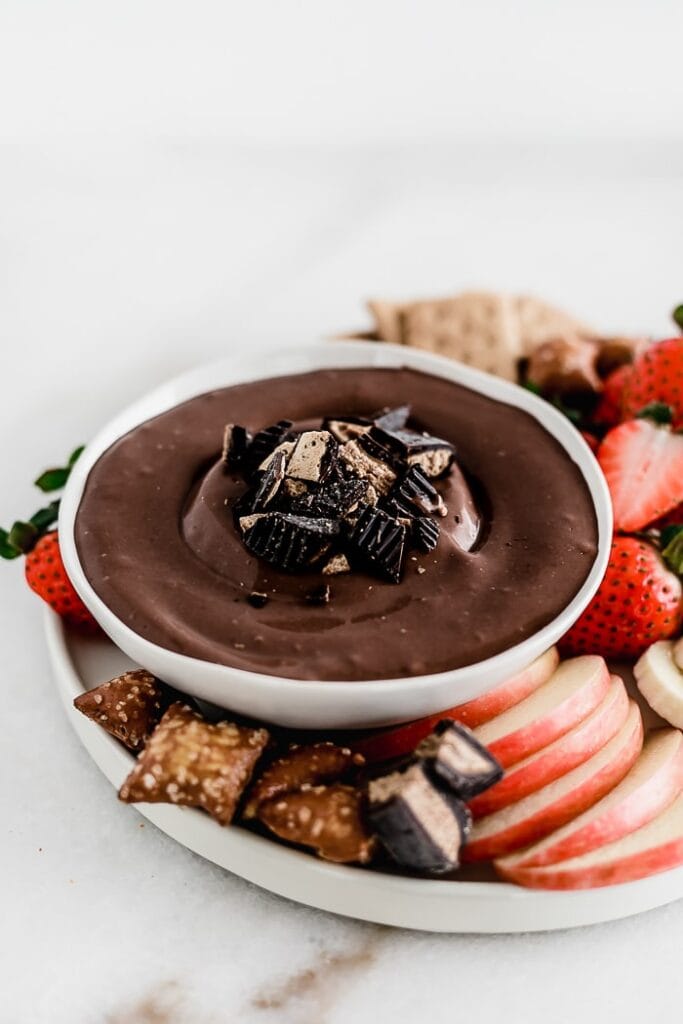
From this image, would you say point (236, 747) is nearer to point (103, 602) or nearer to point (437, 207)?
point (103, 602)

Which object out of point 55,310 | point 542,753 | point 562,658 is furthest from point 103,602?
point 55,310

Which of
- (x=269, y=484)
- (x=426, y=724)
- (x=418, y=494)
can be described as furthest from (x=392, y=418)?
(x=426, y=724)

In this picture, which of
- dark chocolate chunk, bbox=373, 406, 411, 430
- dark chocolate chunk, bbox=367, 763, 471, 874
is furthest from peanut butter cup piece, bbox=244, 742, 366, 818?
dark chocolate chunk, bbox=373, 406, 411, 430

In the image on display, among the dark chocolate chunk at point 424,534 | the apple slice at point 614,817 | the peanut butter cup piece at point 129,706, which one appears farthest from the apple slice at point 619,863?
the peanut butter cup piece at point 129,706

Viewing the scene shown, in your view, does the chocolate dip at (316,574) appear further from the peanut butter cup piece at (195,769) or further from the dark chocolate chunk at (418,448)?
the peanut butter cup piece at (195,769)

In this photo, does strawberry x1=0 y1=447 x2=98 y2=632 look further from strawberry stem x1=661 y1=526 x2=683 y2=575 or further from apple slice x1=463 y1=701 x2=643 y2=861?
strawberry stem x1=661 y1=526 x2=683 y2=575
